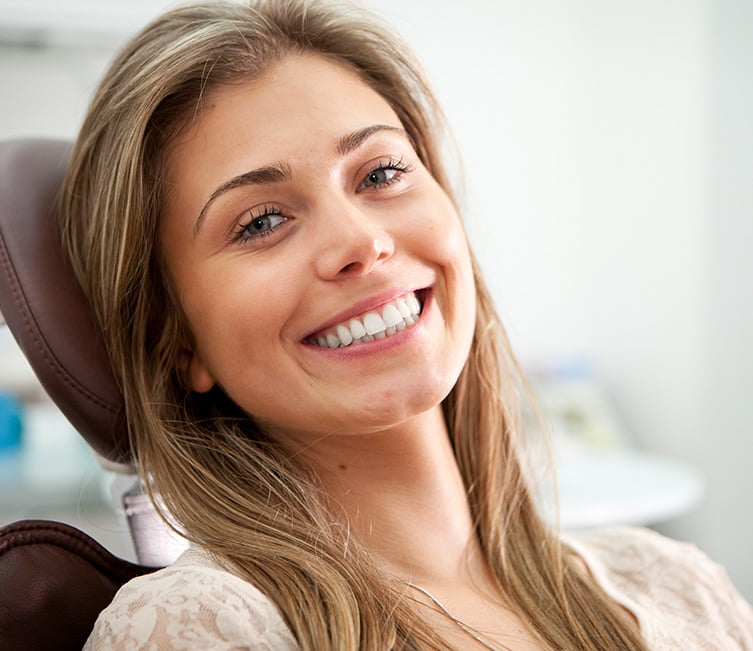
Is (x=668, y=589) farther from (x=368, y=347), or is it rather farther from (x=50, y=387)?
(x=50, y=387)

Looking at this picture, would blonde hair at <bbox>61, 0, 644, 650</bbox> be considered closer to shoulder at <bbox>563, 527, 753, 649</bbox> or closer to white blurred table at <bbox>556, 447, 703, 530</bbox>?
shoulder at <bbox>563, 527, 753, 649</bbox>

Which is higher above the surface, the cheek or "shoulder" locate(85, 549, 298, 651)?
the cheek

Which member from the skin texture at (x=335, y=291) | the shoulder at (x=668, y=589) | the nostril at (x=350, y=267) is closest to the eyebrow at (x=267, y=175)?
the skin texture at (x=335, y=291)

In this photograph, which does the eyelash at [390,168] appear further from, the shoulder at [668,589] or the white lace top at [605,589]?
the shoulder at [668,589]

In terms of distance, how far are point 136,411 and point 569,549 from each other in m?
0.64

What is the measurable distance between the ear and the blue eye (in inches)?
7.1

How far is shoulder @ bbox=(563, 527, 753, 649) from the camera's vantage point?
114 centimetres

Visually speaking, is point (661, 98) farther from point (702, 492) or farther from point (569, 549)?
point (569, 549)

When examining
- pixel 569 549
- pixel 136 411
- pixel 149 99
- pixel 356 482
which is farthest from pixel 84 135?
pixel 569 549

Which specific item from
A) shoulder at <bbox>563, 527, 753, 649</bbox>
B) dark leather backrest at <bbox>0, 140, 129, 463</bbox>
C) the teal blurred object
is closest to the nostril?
dark leather backrest at <bbox>0, 140, 129, 463</bbox>

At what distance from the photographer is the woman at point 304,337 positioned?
1.00 m

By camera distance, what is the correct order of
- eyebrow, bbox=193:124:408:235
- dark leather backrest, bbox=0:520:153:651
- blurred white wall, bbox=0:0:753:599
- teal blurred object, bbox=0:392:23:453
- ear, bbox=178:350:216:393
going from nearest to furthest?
dark leather backrest, bbox=0:520:153:651 → eyebrow, bbox=193:124:408:235 → ear, bbox=178:350:216:393 → teal blurred object, bbox=0:392:23:453 → blurred white wall, bbox=0:0:753:599

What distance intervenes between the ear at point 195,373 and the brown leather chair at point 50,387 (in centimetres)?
10

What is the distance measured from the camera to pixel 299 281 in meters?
1.00
